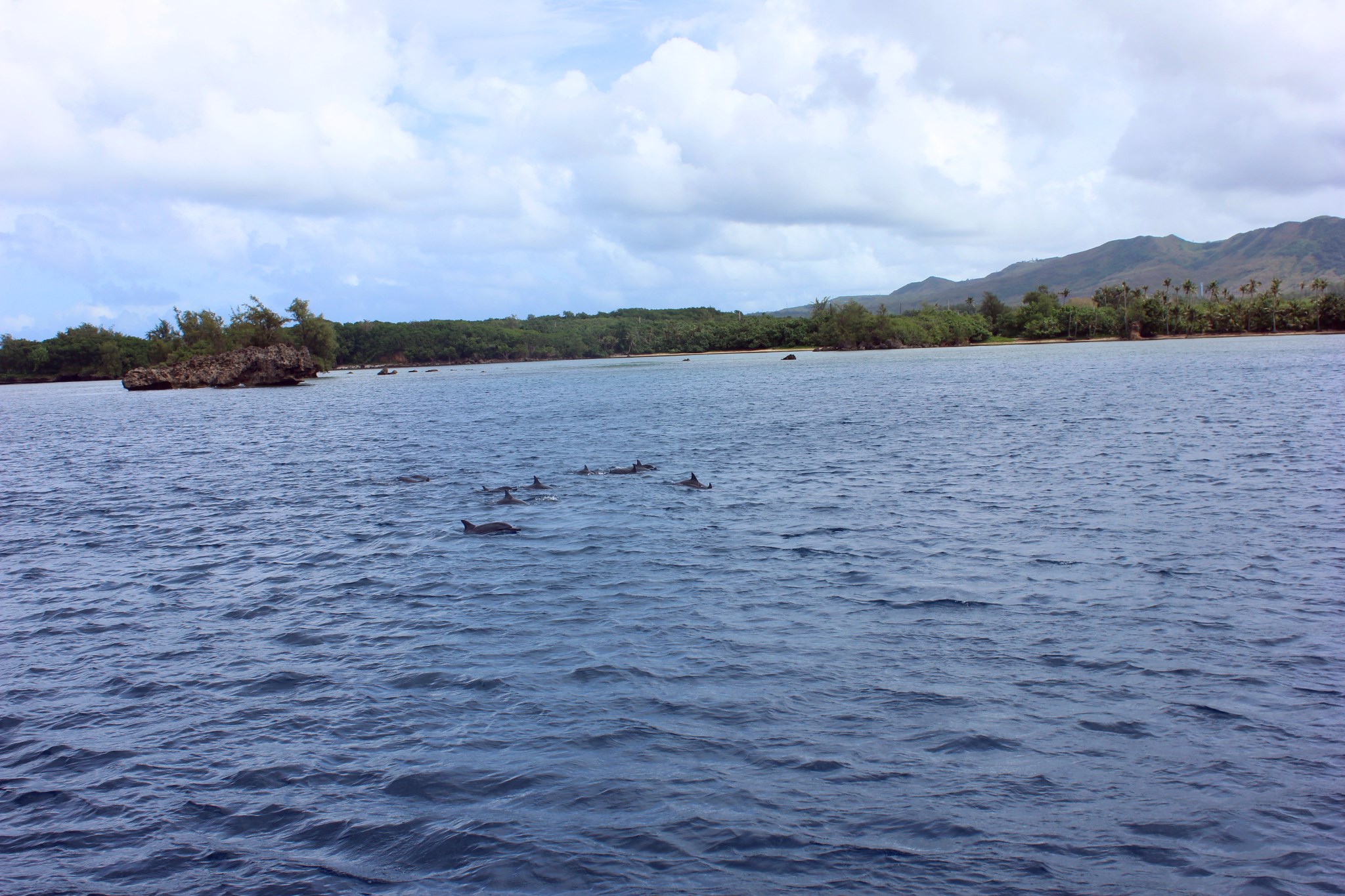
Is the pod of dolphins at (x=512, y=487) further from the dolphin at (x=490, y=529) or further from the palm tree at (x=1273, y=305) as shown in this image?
the palm tree at (x=1273, y=305)

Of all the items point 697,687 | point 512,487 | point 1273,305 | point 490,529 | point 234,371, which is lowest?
point 697,687

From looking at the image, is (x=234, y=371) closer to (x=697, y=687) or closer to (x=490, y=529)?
(x=490, y=529)

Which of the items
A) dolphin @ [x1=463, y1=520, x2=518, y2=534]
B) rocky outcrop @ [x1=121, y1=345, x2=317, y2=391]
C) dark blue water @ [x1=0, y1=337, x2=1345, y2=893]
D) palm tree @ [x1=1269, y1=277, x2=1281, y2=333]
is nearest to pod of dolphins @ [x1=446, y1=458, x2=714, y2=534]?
dolphin @ [x1=463, y1=520, x2=518, y2=534]

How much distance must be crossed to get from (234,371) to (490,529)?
12517cm

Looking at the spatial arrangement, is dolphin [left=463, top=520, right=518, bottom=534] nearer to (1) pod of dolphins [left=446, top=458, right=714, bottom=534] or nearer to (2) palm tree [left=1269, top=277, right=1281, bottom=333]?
(1) pod of dolphins [left=446, top=458, right=714, bottom=534]

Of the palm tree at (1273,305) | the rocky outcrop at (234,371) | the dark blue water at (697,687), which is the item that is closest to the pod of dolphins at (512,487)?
the dark blue water at (697,687)

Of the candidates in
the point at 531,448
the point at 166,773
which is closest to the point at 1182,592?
the point at 166,773

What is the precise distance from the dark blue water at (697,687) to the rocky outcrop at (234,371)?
108 m

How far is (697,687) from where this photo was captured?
11234 millimetres

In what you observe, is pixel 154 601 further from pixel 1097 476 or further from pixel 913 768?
pixel 1097 476

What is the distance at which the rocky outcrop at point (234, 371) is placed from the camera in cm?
12838

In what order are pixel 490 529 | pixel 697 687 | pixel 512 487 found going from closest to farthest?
1. pixel 697 687
2. pixel 490 529
3. pixel 512 487

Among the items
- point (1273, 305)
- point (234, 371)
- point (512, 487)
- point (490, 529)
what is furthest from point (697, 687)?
point (1273, 305)

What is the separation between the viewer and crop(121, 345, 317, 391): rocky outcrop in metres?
128
